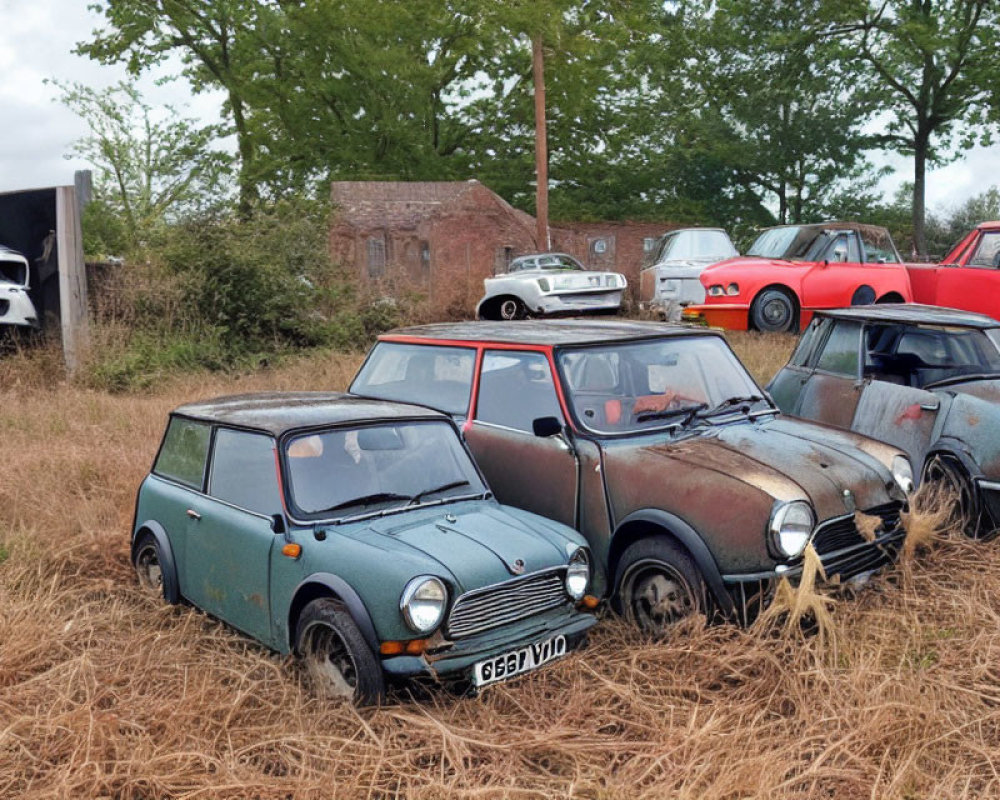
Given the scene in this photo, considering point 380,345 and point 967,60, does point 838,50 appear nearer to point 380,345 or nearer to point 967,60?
point 967,60

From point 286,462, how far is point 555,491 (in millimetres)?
1653

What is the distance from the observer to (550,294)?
17016 mm

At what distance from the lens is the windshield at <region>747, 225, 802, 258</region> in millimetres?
14304

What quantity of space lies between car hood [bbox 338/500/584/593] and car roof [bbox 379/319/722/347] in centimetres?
140

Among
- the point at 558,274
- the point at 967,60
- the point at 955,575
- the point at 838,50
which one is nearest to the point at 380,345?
the point at 955,575

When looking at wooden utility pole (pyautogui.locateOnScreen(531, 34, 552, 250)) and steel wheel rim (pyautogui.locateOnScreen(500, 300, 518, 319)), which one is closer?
steel wheel rim (pyautogui.locateOnScreen(500, 300, 518, 319))

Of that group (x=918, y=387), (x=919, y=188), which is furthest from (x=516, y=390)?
(x=919, y=188)

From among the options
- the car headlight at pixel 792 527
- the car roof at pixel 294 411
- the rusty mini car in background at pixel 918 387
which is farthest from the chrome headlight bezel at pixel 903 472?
the car roof at pixel 294 411

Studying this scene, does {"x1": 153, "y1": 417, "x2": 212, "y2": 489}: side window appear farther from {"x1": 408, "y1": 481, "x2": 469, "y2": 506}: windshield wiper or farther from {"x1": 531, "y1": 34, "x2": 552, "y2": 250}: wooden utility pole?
{"x1": 531, "y1": 34, "x2": 552, "y2": 250}: wooden utility pole

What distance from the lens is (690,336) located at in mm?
6379

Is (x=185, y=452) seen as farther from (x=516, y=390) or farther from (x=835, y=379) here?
(x=835, y=379)

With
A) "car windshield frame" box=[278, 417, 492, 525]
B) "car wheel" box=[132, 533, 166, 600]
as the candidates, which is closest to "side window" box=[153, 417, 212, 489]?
"car wheel" box=[132, 533, 166, 600]

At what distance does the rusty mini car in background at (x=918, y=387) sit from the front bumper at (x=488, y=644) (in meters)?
3.16

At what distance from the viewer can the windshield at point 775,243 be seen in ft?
46.9
